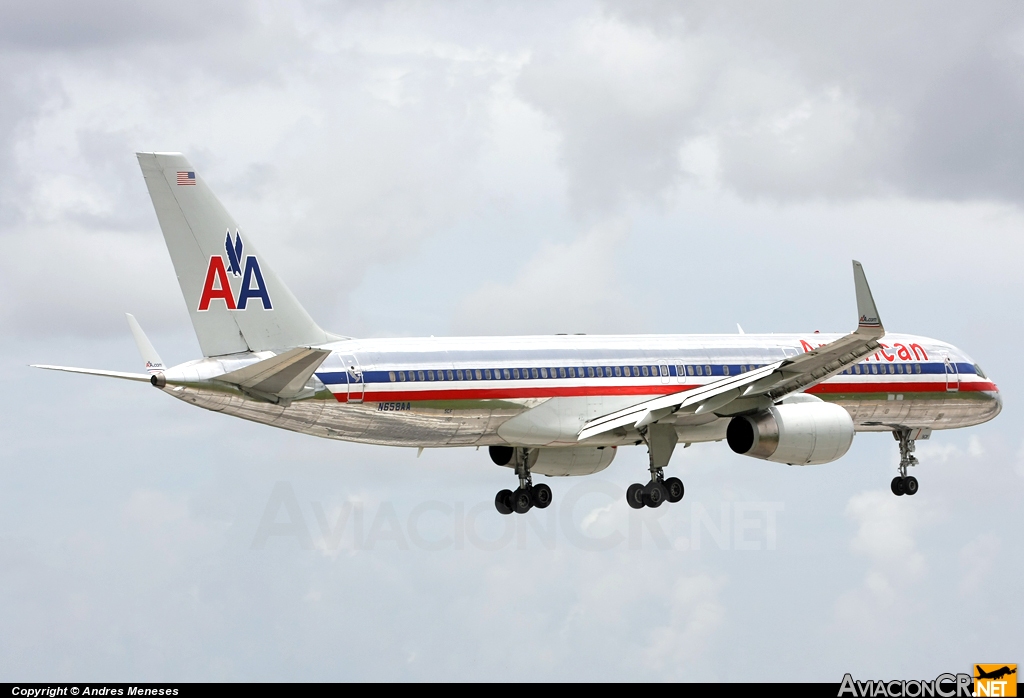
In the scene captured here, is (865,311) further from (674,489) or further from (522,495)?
(522,495)

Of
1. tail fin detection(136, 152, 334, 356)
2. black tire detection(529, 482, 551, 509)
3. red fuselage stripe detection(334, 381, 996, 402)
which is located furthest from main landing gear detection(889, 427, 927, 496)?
tail fin detection(136, 152, 334, 356)

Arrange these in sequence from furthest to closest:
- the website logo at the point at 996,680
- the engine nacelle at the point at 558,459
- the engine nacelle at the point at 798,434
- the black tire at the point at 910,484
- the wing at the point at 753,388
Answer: the black tire at the point at 910,484, the engine nacelle at the point at 558,459, the engine nacelle at the point at 798,434, the wing at the point at 753,388, the website logo at the point at 996,680

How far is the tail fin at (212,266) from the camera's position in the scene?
3803 centimetres

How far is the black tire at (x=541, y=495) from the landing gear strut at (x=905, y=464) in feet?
42.5

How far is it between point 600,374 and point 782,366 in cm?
602

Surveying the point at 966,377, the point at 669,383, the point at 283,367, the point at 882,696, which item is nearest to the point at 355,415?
the point at 283,367

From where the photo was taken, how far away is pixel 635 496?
145 feet

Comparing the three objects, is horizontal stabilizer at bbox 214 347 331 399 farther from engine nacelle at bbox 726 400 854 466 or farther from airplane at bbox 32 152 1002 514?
engine nacelle at bbox 726 400 854 466

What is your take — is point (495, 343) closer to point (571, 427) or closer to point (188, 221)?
point (571, 427)

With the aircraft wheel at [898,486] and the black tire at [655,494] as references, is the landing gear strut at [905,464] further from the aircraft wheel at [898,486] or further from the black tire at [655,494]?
the black tire at [655,494]

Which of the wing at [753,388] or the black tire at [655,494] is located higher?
the wing at [753,388]

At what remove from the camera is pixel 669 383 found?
4550 centimetres

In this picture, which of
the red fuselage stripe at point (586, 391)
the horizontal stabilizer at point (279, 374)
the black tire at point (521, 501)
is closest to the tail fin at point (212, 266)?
the horizontal stabilizer at point (279, 374)

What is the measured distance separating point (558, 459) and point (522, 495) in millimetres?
1972
